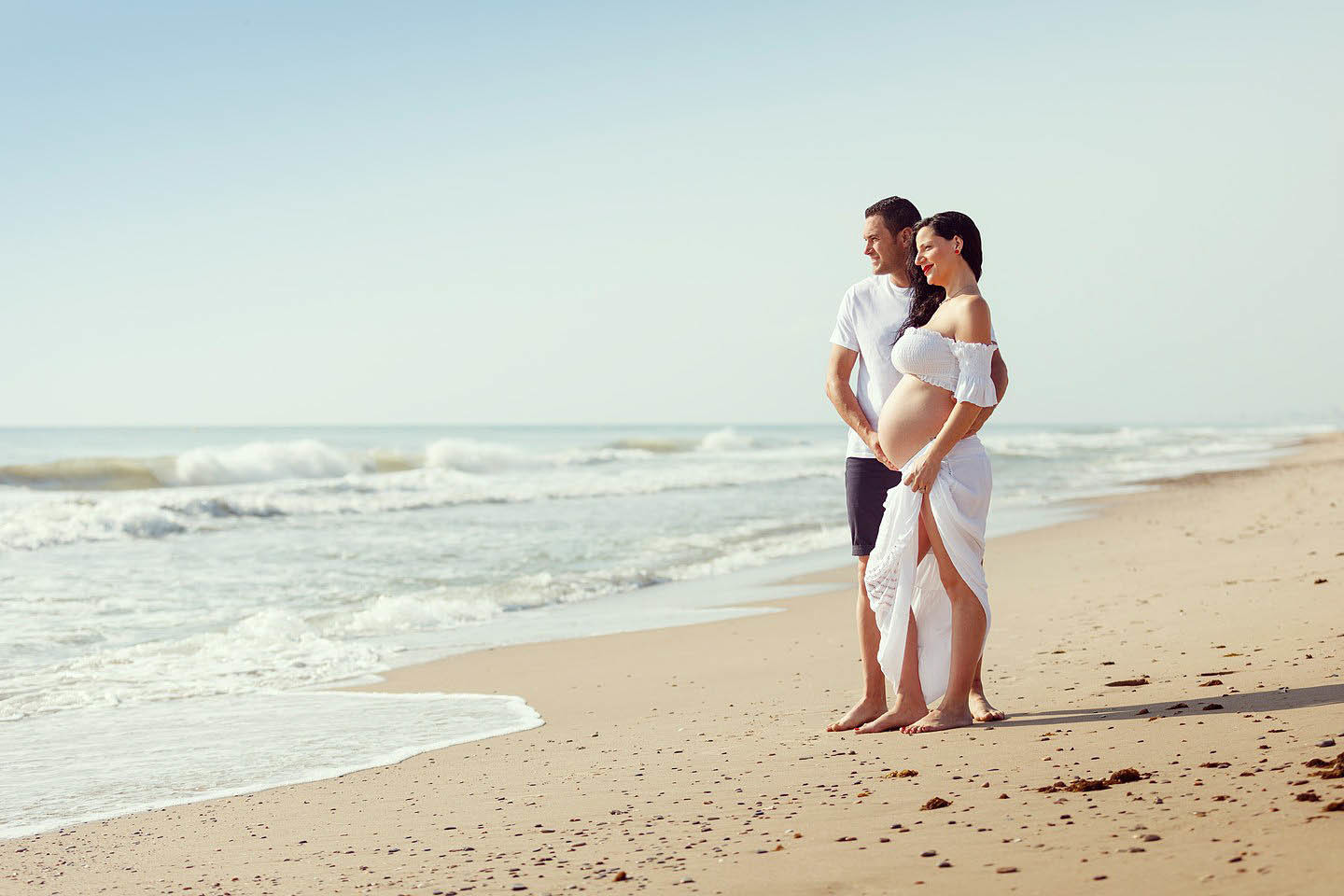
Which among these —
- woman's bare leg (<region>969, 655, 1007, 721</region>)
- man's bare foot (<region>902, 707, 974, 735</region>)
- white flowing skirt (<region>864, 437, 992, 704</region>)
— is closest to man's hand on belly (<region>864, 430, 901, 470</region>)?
white flowing skirt (<region>864, 437, 992, 704</region>)

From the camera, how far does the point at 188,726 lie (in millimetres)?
5363

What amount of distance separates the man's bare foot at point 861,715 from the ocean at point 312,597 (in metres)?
1.59

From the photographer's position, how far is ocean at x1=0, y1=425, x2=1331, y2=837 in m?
4.84

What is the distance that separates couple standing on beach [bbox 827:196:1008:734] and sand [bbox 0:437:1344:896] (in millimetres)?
251

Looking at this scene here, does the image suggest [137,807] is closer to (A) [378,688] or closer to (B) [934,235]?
(A) [378,688]

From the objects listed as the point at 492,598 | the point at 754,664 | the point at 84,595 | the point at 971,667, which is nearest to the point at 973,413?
the point at 971,667

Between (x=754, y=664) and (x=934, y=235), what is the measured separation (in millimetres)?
2998

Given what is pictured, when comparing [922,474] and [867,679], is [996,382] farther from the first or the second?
[867,679]

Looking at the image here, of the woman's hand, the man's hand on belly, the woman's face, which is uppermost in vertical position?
the woman's face

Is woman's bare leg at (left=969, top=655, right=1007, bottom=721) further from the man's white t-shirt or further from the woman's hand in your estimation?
the man's white t-shirt

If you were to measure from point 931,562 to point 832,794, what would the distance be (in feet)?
3.69

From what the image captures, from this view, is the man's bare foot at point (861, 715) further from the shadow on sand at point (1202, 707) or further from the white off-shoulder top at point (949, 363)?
the white off-shoulder top at point (949, 363)

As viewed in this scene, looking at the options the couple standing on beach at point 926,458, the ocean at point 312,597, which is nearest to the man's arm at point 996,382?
the couple standing on beach at point 926,458

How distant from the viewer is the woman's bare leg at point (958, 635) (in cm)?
393
